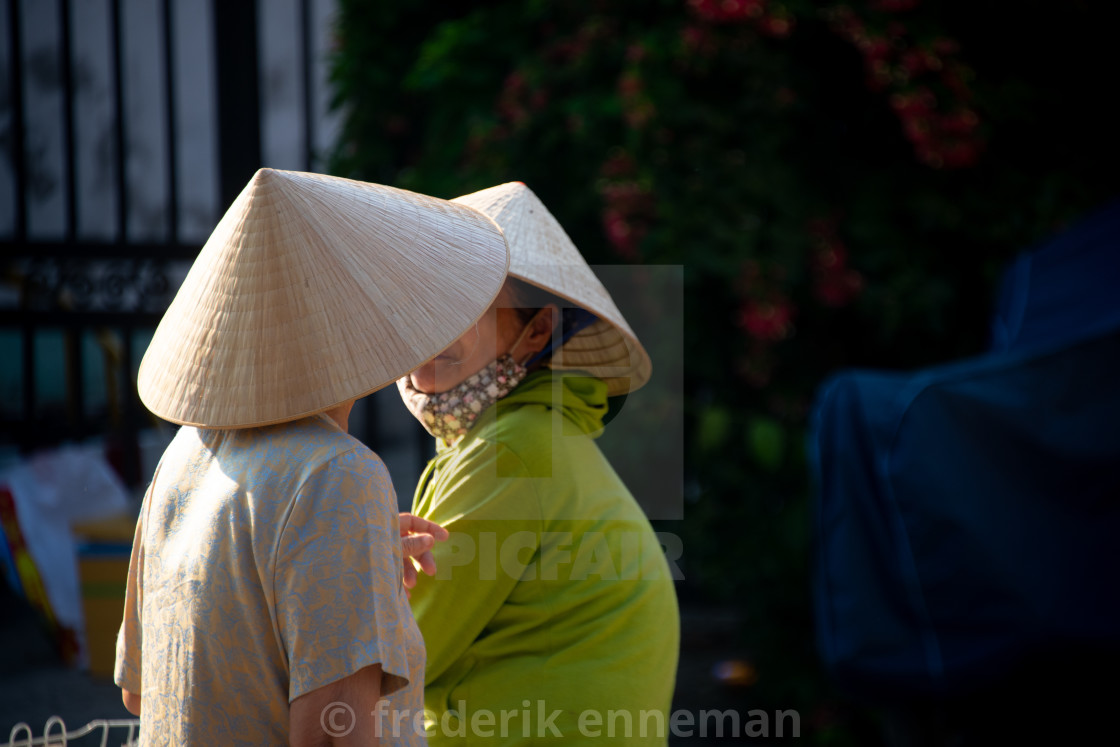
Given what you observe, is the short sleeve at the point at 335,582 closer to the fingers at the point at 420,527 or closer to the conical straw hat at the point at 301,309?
the conical straw hat at the point at 301,309

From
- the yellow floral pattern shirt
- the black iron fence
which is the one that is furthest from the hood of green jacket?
the black iron fence

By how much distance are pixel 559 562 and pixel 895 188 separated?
2598 millimetres

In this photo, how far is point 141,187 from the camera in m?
4.14

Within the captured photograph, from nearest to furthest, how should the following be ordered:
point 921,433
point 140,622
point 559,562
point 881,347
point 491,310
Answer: point 140,622, point 559,562, point 491,310, point 921,433, point 881,347

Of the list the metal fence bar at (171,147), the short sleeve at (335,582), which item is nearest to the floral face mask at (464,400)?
the short sleeve at (335,582)

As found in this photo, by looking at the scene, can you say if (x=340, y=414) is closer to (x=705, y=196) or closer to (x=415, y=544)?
(x=415, y=544)

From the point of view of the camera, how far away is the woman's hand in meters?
1.23

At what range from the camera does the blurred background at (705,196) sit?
11.0ft

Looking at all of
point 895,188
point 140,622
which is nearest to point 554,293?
point 140,622

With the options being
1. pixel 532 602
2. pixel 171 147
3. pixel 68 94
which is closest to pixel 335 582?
pixel 532 602

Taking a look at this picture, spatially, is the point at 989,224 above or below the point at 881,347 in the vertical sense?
above

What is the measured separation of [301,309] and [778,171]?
8.79ft

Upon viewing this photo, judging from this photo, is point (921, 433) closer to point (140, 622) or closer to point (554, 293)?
point (554, 293)

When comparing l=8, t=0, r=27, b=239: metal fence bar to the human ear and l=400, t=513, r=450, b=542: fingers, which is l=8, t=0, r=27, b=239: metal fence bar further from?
l=400, t=513, r=450, b=542: fingers
